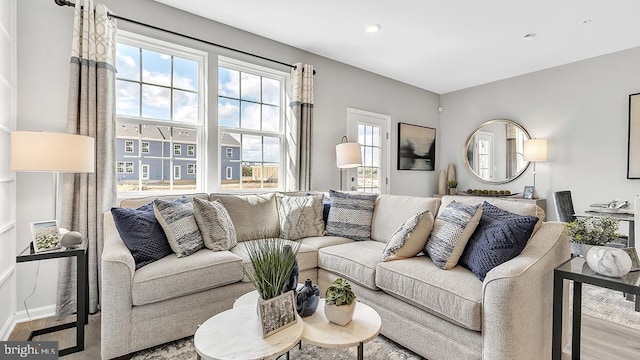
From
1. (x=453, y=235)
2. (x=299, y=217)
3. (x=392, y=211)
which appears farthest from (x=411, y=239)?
(x=299, y=217)

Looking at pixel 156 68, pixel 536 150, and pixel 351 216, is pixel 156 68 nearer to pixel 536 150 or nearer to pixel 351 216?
pixel 351 216

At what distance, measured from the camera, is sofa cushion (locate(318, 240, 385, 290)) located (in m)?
2.08

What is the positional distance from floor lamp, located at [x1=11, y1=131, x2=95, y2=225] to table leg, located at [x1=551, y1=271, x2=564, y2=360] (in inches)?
114

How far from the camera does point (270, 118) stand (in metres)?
3.75

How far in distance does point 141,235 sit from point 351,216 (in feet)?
5.64

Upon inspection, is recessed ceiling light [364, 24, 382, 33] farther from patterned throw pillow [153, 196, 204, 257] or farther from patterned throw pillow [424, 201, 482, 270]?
patterned throw pillow [153, 196, 204, 257]

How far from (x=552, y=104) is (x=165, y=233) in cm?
507

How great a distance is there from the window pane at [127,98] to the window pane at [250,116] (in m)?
1.03

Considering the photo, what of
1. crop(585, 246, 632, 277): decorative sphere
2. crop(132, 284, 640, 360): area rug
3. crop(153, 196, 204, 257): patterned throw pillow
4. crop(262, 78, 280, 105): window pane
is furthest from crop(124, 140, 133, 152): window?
crop(585, 246, 632, 277): decorative sphere

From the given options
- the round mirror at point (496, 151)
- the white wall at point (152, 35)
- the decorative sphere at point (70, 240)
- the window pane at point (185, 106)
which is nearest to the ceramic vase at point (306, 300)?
the decorative sphere at point (70, 240)

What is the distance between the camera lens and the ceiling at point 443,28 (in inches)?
113

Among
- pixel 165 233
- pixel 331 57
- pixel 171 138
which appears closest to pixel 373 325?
pixel 165 233

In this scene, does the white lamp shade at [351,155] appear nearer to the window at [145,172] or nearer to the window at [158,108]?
the window at [158,108]

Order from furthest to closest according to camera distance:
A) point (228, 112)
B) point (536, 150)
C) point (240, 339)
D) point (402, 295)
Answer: point (536, 150) → point (228, 112) → point (402, 295) → point (240, 339)
